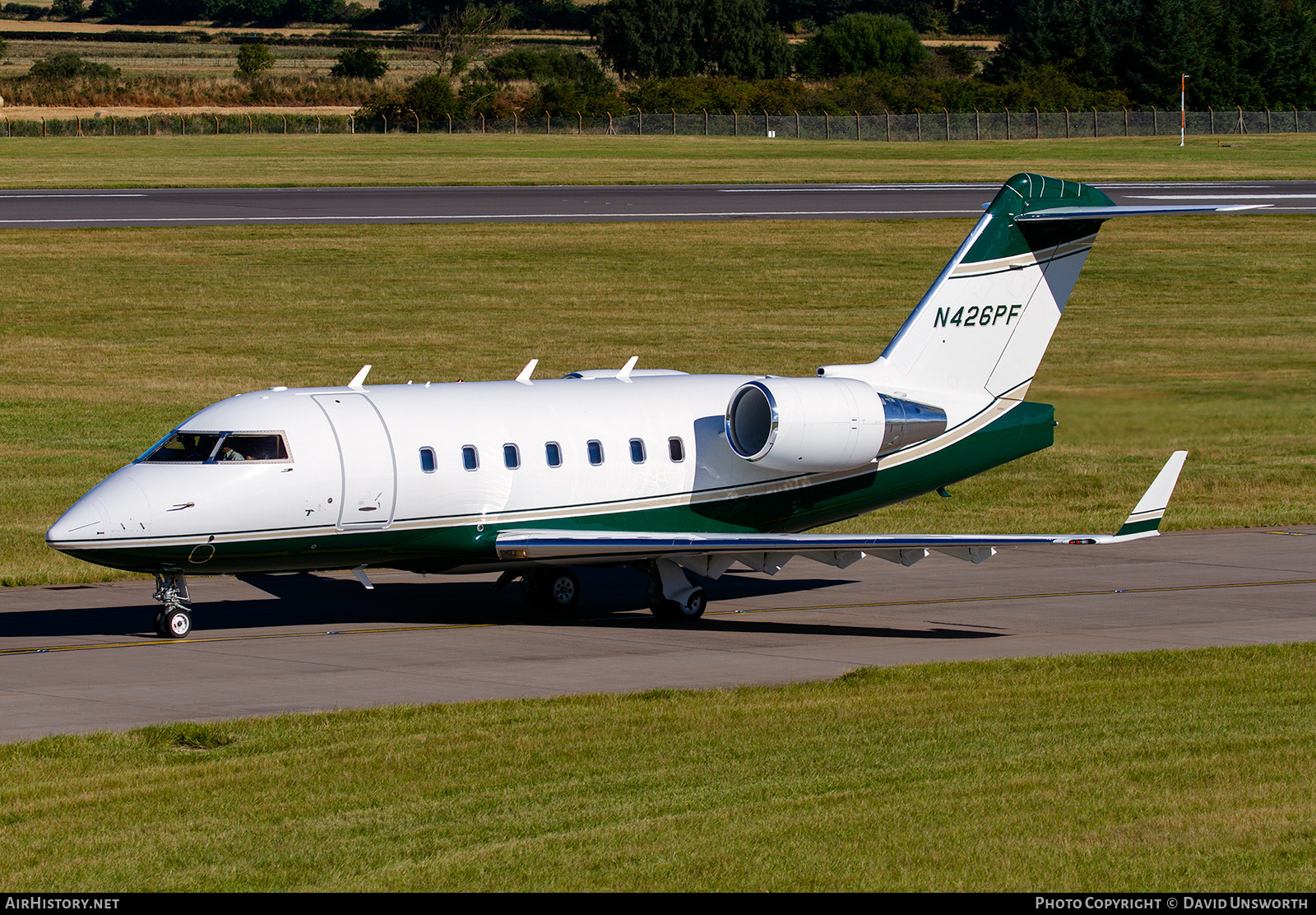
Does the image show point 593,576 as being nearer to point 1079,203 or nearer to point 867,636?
point 867,636

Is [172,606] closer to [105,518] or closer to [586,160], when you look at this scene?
[105,518]

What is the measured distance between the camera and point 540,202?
74.3 meters

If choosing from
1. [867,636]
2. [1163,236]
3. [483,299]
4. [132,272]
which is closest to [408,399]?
[867,636]

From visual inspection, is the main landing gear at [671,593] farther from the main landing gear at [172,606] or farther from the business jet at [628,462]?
the main landing gear at [172,606]

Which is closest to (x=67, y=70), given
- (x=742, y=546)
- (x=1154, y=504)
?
(x=742, y=546)

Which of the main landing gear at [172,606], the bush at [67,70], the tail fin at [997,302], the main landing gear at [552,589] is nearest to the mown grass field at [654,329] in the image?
the tail fin at [997,302]

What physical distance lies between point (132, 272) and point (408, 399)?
38819mm

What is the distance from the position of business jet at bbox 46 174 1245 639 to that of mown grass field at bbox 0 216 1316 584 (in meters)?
1.93

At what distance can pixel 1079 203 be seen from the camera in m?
26.8

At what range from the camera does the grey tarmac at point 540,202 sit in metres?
67.9

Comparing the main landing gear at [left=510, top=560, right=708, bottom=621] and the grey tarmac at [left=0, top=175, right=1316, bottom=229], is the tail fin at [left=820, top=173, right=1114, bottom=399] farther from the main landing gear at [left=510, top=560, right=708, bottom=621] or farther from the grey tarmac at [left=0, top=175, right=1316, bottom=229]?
the grey tarmac at [left=0, top=175, right=1316, bottom=229]

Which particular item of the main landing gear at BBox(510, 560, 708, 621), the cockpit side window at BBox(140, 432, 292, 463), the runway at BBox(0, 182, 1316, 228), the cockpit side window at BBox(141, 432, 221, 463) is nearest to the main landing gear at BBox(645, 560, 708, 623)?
the main landing gear at BBox(510, 560, 708, 621)

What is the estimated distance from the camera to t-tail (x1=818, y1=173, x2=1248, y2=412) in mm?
26453

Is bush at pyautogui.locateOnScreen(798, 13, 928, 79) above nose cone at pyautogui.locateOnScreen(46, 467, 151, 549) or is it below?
above
